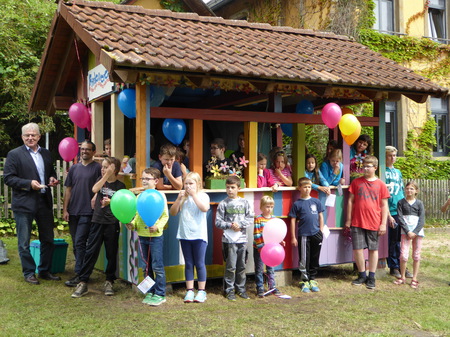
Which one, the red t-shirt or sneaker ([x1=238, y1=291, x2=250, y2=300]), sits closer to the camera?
sneaker ([x1=238, y1=291, x2=250, y2=300])

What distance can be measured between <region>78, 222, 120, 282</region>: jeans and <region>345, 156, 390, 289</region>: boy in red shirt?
3.28 meters

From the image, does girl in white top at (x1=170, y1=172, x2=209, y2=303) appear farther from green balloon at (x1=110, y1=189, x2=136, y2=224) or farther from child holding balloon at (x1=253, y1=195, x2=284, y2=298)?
child holding balloon at (x1=253, y1=195, x2=284, y2=298)

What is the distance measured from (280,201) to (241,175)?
25.2 inches

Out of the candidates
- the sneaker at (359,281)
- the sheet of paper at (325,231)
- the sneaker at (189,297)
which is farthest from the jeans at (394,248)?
the sneaker at (189,297)

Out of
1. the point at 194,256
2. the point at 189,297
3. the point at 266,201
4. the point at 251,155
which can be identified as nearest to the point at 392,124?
the point at 251,155

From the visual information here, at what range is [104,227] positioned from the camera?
6.77 meters

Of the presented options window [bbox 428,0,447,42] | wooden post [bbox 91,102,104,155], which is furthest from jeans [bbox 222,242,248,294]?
window [bbox 428,0,447,42]

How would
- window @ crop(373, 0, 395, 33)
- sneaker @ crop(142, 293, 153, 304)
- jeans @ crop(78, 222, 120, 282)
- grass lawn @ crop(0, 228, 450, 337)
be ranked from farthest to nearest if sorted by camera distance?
window @ crop(373, 0, 395, 33) → jeans @ crop(78, 222, 120, 282) → sneaker @ crop(142, 293, 153, 304) → grass lawn @ crop(0, 228, 450, 337)

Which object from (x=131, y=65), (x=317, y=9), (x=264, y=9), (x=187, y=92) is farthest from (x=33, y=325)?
(x=264, y=9)

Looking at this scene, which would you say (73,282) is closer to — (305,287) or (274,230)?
(274,230)

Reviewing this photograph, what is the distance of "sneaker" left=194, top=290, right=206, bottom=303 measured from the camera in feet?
20.6

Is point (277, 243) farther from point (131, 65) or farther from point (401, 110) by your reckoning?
point (401, 110)

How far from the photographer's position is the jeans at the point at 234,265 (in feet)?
21.3

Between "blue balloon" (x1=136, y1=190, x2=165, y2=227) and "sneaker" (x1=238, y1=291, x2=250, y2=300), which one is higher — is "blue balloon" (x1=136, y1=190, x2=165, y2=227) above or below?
above
